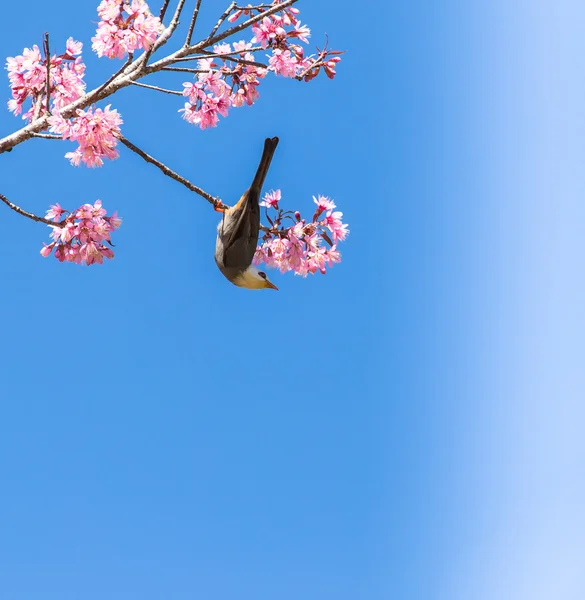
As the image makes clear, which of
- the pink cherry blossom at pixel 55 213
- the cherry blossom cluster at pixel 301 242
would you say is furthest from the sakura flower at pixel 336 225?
the pink cherry blossom at pixel 55 213

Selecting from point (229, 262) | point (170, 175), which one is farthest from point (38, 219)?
point (229, 262)

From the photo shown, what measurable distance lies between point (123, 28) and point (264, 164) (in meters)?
1.56

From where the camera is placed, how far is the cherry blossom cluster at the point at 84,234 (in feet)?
19.5

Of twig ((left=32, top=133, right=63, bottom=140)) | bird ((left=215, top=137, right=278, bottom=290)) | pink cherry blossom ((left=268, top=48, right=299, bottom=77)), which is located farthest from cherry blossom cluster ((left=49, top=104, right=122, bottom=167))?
pink cherry blossom ((left=268, top=48, right=299, bottom=77))

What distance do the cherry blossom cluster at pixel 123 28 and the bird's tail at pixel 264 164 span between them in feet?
4.06

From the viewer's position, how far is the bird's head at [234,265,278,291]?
239 inches

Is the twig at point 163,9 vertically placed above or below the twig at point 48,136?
above

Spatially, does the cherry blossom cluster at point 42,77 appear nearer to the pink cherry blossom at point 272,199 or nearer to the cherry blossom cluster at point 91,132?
the cherry blossom cluster at point 91,132

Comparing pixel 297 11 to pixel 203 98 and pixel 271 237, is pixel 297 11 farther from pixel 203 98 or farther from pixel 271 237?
pixel 271 237

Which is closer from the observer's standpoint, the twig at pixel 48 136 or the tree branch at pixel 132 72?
the twig at pixel 48 136

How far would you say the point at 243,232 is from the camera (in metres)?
5.86

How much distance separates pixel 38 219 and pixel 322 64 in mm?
3091

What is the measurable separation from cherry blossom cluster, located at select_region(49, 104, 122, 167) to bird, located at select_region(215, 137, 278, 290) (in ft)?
3.64

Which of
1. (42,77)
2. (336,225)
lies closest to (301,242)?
(336,225)
